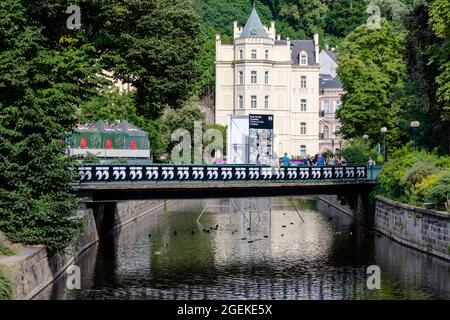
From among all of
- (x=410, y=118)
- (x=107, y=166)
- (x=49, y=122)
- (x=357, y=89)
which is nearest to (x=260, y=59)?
(x=357, y=89)

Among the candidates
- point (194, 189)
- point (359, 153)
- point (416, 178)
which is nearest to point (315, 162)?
point (359, 153)

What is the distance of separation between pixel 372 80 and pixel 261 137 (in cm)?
2092

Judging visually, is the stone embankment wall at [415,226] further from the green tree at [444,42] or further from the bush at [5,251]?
the bush at [5,251]

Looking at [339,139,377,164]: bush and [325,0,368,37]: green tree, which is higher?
[325,0,368,37]: green tree

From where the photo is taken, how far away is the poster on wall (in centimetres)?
6525

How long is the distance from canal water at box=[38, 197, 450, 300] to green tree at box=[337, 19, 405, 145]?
498 inches

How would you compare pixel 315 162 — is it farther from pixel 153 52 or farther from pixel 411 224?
pixel 153 52

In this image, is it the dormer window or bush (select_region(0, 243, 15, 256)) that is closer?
bush (select_region(0, 243, 15, 256))

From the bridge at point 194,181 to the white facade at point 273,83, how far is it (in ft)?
234

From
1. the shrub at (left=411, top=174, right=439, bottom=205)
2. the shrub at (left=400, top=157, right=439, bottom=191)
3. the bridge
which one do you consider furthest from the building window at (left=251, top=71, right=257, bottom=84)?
the shrub at (left=411, top=174, right=439, bottom=205)

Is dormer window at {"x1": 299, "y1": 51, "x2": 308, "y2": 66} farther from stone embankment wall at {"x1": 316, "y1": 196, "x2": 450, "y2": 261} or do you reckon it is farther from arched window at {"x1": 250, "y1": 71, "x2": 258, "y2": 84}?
stone embankment wall at {"x1": 316, "y1": 196, "x2": 450, "y2": 261}

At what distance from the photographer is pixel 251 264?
164 ft
